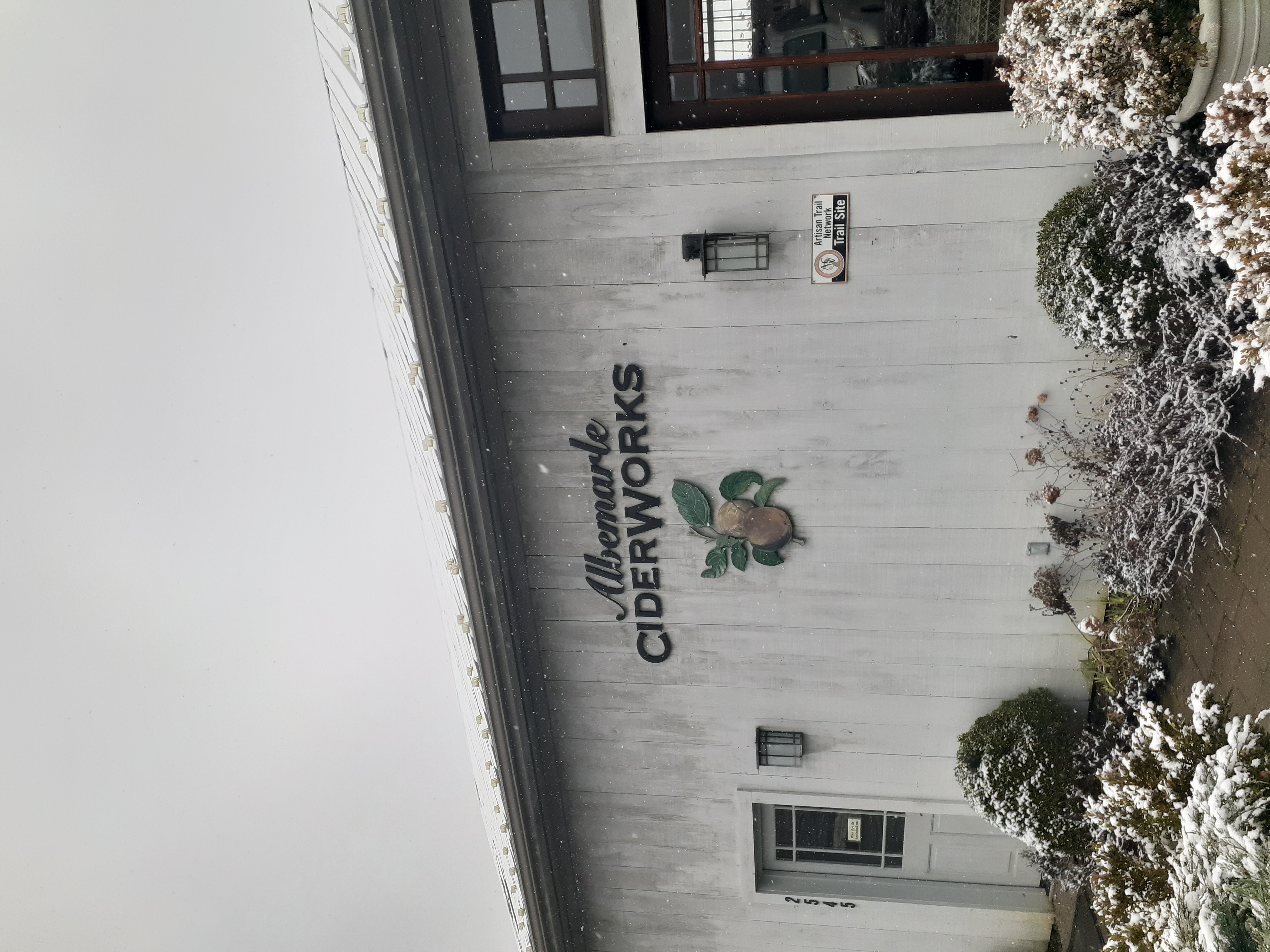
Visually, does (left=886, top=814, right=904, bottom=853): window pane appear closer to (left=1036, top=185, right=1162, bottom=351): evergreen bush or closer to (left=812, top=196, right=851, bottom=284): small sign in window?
(left=1036, top=185, right=1162, bottom=351): evergreen bush

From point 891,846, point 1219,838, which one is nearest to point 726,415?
point 1219,838

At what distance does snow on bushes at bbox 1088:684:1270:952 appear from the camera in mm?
3498

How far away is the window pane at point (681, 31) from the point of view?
4.68m

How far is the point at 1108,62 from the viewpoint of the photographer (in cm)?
367

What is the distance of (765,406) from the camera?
5305mm

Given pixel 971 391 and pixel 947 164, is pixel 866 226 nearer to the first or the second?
pixel 947 164

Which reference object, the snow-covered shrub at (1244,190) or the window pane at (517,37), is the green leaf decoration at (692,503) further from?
the snow-covered shrub at (1244,190)

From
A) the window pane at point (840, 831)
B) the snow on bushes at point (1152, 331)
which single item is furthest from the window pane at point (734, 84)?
the window pane at point (840, 831)

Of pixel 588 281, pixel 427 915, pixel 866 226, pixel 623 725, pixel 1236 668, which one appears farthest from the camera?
pixel 427 915

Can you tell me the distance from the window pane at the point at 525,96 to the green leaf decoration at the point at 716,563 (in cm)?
316

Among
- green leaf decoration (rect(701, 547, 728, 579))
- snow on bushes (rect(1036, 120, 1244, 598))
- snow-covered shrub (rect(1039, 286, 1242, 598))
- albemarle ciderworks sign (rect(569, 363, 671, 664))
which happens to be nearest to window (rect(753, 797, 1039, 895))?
albemarle ciderworks sign (rect(569, 363, 671, 664))

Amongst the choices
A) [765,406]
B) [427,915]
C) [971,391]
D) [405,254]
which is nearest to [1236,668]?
[971,391]

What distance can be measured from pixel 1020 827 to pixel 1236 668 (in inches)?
68.2

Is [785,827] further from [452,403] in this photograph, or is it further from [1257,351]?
[1257,351]
